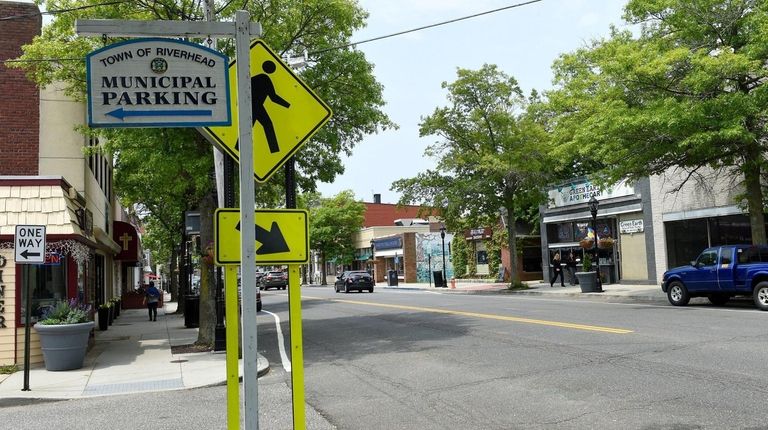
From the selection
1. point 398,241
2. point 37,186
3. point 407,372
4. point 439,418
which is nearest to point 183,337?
point 37,186

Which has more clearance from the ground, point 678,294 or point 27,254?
point 27,254

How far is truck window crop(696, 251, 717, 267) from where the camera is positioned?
17328mm

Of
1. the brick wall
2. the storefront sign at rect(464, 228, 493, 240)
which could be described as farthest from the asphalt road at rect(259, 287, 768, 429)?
the storefront sign at rect(464, 228, 493, 240)

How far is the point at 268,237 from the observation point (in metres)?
4.02

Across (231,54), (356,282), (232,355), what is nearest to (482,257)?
(356,282)

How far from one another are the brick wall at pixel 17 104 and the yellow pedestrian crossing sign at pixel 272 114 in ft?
44.3

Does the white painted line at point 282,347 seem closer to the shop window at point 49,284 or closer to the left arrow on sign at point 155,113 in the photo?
the shop window at point 49,284

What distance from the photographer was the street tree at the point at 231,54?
1334 centimetres

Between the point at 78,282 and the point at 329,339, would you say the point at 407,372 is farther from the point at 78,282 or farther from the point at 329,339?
the point at 78,282

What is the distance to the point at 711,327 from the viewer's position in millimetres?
12648

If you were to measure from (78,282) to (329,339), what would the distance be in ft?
18.9

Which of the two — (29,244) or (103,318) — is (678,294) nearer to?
(29,244)

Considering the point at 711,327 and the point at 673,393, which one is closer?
the point at 673,393

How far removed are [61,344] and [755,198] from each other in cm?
1896
